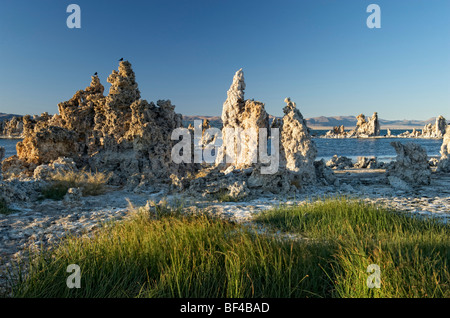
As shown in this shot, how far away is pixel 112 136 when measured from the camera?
1338 centimetres

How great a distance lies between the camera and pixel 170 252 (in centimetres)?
364

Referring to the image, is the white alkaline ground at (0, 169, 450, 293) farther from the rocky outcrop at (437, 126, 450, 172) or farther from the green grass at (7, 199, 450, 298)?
the rocky outcrop at (437, 126, 450, 172)

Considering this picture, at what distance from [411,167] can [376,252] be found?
395 inches

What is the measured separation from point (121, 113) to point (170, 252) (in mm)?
11285

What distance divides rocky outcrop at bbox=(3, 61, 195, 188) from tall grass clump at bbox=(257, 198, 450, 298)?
713 centimetres

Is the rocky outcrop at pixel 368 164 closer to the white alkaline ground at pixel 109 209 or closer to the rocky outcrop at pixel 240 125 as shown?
the white alkaline ground at pixel 109 209

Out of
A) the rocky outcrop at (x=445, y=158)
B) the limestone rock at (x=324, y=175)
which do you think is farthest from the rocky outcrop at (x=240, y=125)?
the rocky outcrop at (x=445, y=158)

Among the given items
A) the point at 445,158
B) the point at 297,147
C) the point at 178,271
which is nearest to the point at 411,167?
the point at 297,147

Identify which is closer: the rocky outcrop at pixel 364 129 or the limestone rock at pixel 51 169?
the limestone rock at pixel 51 169

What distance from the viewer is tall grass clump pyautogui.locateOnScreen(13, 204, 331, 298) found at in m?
3.13

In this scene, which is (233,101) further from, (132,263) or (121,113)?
(132,263)

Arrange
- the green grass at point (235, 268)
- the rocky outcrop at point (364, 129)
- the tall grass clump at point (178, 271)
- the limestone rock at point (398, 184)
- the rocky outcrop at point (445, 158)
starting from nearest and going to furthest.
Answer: the green grass at point (235, 268) < the tall grass clump at point (178, 271) < the limestone rock at point (398, 184) < the rocky outcrop at point (445, 158) < the rocky outcrop at point (364, 129)

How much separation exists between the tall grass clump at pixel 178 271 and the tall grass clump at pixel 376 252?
0.32 m

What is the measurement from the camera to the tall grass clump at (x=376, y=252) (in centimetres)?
290
